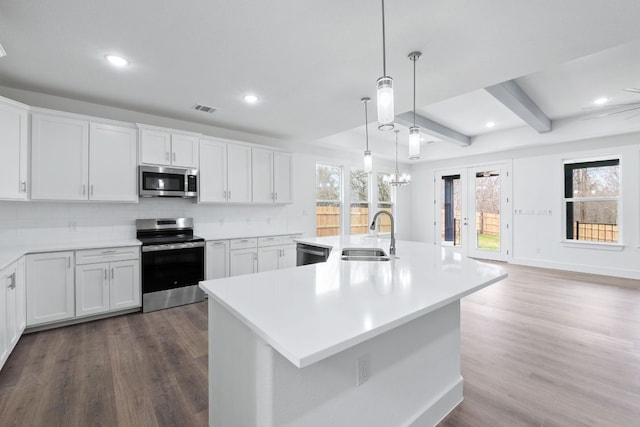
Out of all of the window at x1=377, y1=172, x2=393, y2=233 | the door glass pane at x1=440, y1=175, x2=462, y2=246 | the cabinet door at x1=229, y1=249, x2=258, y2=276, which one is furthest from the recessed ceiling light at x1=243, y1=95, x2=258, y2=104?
the door glass pane at x1=440, y1=175, x2=462, y2=246

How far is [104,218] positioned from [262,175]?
7.29 ft

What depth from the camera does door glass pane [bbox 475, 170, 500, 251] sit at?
6758 mm

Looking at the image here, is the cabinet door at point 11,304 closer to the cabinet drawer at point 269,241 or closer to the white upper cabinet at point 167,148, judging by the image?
the white upper cabinet at point 167,148

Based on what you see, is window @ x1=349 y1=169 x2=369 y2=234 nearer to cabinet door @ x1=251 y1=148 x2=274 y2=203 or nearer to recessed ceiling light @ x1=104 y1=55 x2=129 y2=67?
cabinet door @ x1=251 y1=148 x2=274 y2=203

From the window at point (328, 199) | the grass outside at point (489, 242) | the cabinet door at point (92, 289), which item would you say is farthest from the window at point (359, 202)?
the cabinet door at point (92, 289)

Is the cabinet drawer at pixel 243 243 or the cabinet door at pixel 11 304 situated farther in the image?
the cabinet drawer at pixel 243 243

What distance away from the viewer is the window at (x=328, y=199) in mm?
6133

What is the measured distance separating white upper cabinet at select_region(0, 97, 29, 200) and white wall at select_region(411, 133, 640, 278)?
792 cm

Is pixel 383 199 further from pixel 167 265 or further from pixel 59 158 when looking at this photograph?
pixel 59 158

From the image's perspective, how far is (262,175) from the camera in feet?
15.7

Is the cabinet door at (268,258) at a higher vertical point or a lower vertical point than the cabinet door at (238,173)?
lower

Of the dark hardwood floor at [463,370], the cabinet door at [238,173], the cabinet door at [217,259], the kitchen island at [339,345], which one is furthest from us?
the cabinet door at [238,173]

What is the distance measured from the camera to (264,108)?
12.3ft

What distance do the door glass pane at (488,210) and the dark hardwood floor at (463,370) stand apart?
327 cm
